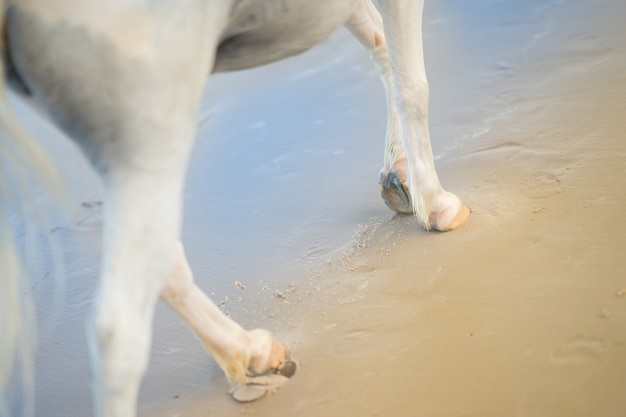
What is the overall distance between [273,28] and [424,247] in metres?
0.87

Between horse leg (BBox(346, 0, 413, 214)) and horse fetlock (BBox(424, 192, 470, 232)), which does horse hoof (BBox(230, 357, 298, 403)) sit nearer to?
horse fetlock (BBox(424, 192, 470, 232))

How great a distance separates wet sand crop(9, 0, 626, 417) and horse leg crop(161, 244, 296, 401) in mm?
48

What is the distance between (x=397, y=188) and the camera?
2207 millimetres

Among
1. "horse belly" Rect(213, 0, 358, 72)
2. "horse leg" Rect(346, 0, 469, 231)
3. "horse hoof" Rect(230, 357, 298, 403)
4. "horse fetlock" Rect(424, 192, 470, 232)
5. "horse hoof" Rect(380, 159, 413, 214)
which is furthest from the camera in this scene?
"horse hoof" Rect(380, 159, 413, 214)

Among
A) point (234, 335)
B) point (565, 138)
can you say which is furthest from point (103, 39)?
point (565, 138)

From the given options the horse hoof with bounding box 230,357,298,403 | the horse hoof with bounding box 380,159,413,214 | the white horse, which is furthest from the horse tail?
the horse hoof with bounding box 380,159,413,214

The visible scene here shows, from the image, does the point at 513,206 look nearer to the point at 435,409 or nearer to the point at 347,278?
the point at 347,278

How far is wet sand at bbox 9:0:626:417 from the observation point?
1508 mm

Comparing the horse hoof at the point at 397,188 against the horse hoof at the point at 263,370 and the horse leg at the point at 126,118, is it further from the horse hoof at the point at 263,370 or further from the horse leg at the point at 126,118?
the horse leg at the point at 126,118

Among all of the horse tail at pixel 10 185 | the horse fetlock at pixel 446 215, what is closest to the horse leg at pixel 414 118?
the horse fetlock at pixel 446 215

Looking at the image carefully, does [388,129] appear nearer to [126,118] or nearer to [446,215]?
[446,215]

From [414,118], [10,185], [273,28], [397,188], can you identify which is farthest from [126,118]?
[397,188]

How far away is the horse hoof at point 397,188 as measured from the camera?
2195 millimetres

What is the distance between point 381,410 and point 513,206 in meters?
0.85
